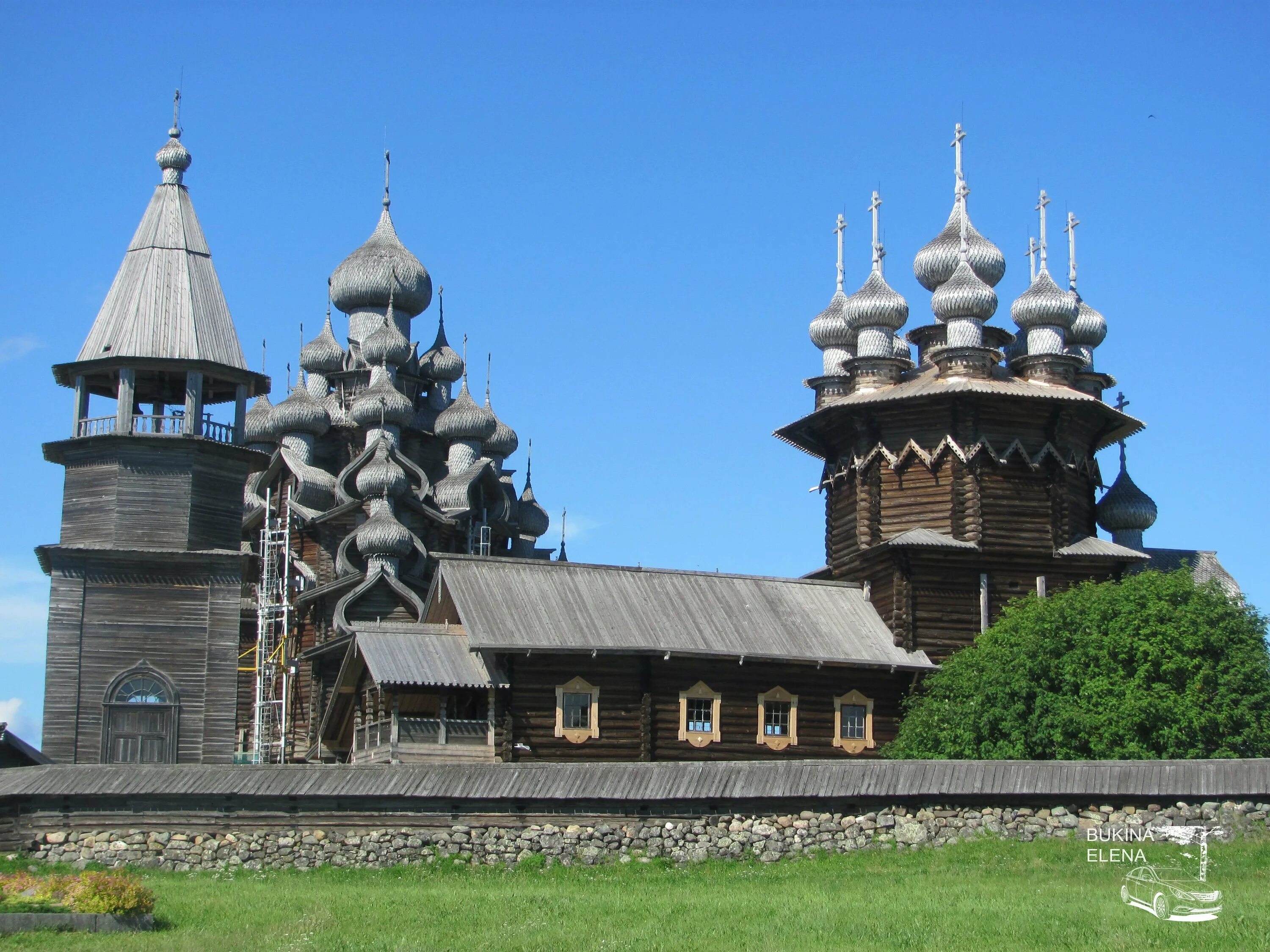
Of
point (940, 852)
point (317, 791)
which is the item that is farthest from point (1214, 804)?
point (317, 791)

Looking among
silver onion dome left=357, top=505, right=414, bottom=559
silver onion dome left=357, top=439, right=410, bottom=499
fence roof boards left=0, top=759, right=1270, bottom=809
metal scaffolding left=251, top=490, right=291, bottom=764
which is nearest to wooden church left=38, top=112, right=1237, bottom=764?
metal scaffolding left=251, top=490, right=291, bottom=764

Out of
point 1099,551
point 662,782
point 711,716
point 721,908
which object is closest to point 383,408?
point 711,716

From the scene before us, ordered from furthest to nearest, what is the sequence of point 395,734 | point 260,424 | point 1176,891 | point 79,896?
point 260,424, point 395,734, point 1176,891, point 79,896

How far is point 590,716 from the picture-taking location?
31531 millimetres

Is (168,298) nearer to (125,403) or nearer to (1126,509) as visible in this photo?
(125,403)

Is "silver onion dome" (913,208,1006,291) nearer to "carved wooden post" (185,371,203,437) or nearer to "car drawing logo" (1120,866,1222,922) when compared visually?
"carved wooden post" (185,371,203,437)

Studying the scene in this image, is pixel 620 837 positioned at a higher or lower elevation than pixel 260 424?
lower

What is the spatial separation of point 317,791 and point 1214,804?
11.2m

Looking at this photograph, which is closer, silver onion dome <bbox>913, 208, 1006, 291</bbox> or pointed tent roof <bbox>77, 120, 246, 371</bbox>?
pointed tent roof <bbox>77, 120, 246, 371</bbox>

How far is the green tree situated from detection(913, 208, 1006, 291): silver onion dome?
849 centimetres

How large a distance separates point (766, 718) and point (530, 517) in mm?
18192

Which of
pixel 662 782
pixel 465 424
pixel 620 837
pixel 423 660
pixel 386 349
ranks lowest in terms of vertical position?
pixel 620 837

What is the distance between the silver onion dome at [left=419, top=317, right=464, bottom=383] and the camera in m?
49.6

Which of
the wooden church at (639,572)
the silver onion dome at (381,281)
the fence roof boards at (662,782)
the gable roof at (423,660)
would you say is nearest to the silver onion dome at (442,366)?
the silver onion dome at (381,281)
